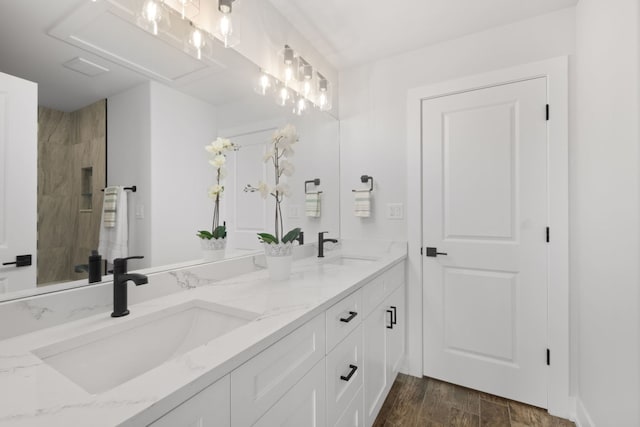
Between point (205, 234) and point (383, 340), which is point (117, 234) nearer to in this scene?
point (205, 234)

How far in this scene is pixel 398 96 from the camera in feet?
7.30

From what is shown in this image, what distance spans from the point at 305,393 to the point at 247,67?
1.53m

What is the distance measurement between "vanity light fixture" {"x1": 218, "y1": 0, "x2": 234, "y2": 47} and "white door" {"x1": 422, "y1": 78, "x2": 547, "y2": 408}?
1370mm

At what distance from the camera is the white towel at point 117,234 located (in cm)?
97

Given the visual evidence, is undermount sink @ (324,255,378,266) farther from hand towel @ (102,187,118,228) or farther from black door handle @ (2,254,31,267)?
black door handle @ (2,254,31,267)

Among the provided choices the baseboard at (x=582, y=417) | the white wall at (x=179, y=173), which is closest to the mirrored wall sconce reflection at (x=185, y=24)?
the white wall at (x=179, y=173)

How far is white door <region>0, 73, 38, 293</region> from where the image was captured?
0.77 metres

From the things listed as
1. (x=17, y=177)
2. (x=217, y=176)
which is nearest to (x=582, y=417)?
(x=217, y=176)

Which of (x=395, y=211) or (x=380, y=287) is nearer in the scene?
(x=380, y=287)

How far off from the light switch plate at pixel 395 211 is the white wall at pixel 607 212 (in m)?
0.98

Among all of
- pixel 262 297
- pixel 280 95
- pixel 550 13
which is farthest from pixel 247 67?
pixel 550 13

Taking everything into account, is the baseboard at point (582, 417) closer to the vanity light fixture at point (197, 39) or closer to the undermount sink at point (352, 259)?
the undermount sink at point (352, 259)

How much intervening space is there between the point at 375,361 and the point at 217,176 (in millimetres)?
1226

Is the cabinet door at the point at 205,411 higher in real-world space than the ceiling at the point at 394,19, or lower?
lower
